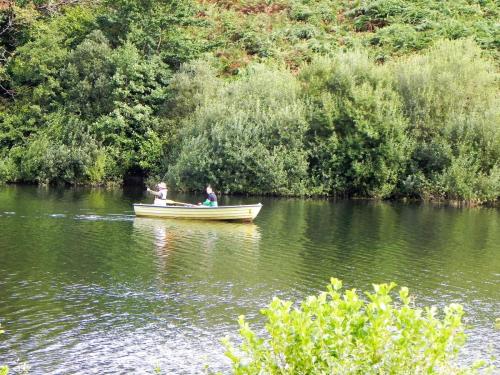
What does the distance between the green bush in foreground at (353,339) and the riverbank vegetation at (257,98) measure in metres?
41.5

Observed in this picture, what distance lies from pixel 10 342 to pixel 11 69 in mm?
47941

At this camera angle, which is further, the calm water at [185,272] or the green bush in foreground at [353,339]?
the calm water at [185,272]

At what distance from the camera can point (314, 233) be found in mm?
32938

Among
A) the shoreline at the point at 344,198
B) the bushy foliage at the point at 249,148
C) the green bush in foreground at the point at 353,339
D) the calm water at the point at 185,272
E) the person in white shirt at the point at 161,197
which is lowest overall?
the calm water at the point at 185,272

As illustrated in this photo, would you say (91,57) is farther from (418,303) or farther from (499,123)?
(418,303)

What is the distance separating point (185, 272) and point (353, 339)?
1665 centimetres

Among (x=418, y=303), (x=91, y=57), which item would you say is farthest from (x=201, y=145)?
(x=418, y=303)

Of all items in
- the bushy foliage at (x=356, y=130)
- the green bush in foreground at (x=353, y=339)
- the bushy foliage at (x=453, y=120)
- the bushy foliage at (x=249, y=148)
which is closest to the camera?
the green bush in foreground at (x=353, y=339)

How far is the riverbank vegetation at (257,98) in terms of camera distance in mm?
49125

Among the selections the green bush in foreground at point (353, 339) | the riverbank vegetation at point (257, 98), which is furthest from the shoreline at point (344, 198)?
the green bush in foreground at point (353, 339)

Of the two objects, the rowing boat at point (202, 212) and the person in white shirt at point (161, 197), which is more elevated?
the person in white shirt at point (161, 197)

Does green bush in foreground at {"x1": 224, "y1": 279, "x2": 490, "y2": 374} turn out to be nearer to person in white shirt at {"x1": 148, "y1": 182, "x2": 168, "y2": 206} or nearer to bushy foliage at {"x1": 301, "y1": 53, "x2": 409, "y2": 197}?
person in white shirt at {"x1": 148, "y1": 182, "x2": 168, "y2": 206}

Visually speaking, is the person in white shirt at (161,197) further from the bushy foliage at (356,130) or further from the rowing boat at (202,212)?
the bushy foliage at (356,130)

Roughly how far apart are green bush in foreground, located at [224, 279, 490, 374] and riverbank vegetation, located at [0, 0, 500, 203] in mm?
41497
